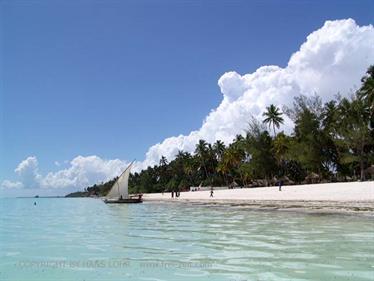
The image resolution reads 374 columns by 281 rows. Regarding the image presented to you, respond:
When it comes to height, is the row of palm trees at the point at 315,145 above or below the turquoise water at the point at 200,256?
above

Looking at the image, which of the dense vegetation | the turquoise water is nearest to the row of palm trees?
the dense vegetation

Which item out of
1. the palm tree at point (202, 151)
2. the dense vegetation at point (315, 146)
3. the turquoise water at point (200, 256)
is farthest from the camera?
the palm tree at point (202, 151)

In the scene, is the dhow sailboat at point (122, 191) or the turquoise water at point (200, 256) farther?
the dhow sailboat at point (122, 191)

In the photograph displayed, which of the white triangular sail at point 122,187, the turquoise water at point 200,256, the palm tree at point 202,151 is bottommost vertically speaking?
the turquoise water at point 200,256

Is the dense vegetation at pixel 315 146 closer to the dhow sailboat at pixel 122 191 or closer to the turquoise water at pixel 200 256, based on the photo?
the dhow sailboat at pixel 122 191

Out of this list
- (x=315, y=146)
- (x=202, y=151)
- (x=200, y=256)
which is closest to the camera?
(x=200, y=256)

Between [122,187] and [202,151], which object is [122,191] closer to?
[122,187]

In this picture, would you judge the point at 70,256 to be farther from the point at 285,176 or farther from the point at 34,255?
the point at 285,176

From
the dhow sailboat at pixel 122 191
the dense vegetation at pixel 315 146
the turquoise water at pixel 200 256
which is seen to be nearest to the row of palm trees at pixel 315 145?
the dense vegetation at pixel 315 146

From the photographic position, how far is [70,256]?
15.6 m

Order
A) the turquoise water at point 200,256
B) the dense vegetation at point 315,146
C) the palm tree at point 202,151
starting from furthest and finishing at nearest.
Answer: the palm tree at point 202,151, the dense vegetation at point 315,146, the turquoise water at point 200,256

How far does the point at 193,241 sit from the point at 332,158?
223 ft

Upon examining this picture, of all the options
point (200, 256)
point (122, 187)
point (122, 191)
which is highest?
point (122, 187)

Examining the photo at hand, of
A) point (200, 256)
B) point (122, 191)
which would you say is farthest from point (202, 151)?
point (200, 256)
